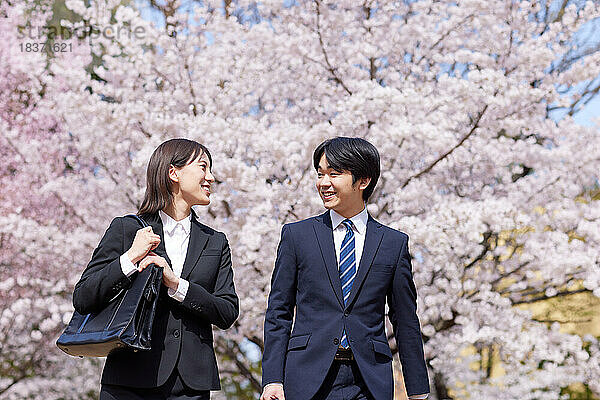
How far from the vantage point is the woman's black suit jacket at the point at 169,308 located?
2.96 m

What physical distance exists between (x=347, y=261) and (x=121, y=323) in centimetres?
104

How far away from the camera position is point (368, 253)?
3293 millimetres

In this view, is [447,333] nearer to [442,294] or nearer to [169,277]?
[442,294]

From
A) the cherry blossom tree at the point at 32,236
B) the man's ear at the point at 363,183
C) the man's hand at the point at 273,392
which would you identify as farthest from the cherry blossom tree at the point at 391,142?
the man's hand at the point at 273,392

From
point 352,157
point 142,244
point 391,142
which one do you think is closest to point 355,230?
point 352,157

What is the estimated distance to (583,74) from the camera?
7926mm

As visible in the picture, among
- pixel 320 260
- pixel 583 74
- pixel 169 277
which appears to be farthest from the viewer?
pixel 583 74

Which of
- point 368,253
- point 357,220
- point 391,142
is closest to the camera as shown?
point 368,253

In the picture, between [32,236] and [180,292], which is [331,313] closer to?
[180,292]

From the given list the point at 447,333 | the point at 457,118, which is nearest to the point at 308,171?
the point at 457,118

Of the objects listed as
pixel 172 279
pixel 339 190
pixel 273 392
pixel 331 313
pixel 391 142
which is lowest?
pixel 273 392

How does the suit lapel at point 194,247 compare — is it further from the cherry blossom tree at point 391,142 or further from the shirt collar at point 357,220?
the cherry blossom tree at point 391,142

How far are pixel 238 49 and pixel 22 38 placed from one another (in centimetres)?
392

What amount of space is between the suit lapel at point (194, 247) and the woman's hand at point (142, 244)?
0.78 ft
